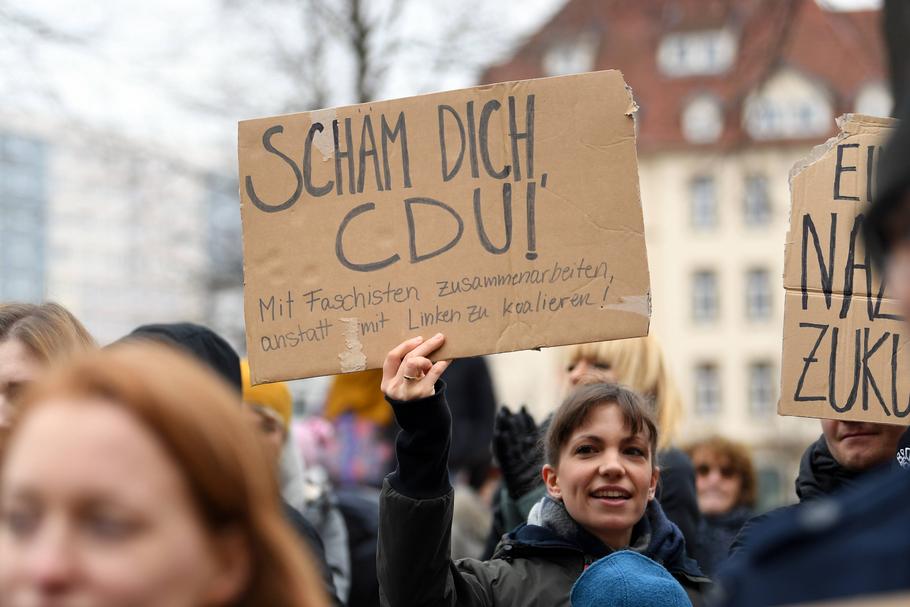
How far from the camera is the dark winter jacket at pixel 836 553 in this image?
1393mm

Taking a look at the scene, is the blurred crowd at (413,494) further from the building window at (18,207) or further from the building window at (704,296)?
the building window at (704,296)

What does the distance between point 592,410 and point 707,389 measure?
46.5m

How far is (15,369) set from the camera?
3.21 m

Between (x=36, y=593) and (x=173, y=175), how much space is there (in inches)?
659

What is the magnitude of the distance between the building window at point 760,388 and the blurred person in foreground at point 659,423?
147 ft

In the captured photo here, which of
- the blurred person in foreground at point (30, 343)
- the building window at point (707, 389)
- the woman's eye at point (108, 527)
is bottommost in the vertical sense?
the building window at point (707, 389)

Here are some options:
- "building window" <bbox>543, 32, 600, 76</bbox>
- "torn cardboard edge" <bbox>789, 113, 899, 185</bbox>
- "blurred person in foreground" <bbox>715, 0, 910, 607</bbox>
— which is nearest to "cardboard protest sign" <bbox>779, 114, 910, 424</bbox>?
"torn cardboard edge" <bbox>789, 113, 899, 185</bbox>

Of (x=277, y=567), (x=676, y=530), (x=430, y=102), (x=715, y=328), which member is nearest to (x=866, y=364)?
(x=676, y=530)

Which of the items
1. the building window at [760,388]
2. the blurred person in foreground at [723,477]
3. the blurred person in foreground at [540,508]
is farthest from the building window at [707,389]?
the blurred person in foreground at [540,508]

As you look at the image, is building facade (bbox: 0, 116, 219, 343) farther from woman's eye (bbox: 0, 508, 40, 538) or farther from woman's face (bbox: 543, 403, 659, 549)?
woman's eye (bbox: 0, 508, 40, 538)

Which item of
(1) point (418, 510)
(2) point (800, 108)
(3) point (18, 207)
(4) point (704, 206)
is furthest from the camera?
(4) point (704, 206)

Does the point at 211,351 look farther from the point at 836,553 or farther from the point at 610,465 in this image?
the point at 836,553

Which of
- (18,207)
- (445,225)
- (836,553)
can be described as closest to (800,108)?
(18,207)

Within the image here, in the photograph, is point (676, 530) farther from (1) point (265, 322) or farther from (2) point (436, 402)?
(1) point (265, 322)
